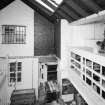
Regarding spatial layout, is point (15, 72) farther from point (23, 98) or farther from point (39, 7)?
point (39, 7)

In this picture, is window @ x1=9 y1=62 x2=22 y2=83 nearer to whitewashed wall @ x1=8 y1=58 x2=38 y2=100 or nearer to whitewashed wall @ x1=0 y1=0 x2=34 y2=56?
whitewashed wall @ x1=8 y1=58 x2=38 y2=100

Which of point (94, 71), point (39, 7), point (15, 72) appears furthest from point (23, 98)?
point (94, 71)

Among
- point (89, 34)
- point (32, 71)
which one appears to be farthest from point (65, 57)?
point (32, 71)

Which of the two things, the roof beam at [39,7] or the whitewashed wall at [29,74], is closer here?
the roof beam at [39,7]

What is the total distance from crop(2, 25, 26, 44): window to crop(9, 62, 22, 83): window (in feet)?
4.02

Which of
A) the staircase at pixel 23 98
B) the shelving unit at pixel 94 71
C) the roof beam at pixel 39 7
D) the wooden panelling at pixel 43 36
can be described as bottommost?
the staircase at pixel 23 98

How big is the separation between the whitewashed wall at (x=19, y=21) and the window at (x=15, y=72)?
60cm

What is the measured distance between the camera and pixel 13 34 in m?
6.80

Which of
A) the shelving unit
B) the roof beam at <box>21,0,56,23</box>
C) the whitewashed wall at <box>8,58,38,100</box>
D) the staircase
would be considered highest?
the roof beam at <box>21,0,56,23</box>

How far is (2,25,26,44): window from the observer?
667 centimetres

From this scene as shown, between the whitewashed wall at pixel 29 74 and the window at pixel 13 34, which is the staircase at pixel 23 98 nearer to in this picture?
the whitewashed wall at pixel 29 74

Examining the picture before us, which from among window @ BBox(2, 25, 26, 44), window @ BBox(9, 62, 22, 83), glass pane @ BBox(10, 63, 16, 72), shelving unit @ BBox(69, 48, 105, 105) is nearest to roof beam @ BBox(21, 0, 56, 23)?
window @ BBox(2, 25, 26, 44)

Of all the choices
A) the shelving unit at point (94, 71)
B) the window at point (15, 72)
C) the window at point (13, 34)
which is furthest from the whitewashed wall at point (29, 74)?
the shelving unit at point (94, 71)

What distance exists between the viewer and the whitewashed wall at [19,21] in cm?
659
